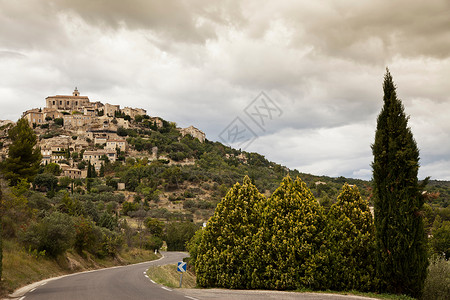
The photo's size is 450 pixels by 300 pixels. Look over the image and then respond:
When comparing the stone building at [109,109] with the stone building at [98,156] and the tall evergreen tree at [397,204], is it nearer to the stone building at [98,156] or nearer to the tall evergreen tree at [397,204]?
the stone building at [98,156]

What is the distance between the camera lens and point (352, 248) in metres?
14.8

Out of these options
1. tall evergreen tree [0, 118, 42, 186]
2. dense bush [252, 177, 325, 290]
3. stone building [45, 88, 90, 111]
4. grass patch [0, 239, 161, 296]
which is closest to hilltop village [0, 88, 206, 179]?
stone building [45, 88, 90, 111]

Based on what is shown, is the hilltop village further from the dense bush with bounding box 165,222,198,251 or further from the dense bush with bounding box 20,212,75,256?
the dense bush with bounding box 20,212,75,256

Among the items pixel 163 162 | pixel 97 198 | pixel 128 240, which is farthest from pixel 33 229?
Answer: pixel 163 162

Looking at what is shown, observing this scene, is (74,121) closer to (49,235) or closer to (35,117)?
(35,117)

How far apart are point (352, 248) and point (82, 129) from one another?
555ft

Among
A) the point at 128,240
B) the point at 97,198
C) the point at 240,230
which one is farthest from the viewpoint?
the point at 97,198

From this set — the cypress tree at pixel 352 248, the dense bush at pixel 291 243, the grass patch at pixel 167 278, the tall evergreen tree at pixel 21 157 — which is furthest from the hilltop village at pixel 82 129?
the cypress tree at pixel 352 248

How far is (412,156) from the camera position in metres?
12.8

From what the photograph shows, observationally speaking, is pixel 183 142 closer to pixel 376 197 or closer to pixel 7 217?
pixel 7 217

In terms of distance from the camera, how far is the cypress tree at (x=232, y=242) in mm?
16266

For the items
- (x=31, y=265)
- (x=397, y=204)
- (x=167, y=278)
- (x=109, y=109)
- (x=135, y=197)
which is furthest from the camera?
(x=109, y=109)

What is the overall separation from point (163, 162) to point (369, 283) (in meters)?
132

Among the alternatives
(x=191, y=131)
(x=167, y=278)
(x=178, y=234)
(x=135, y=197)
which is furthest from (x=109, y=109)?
(x=167, y=278)
